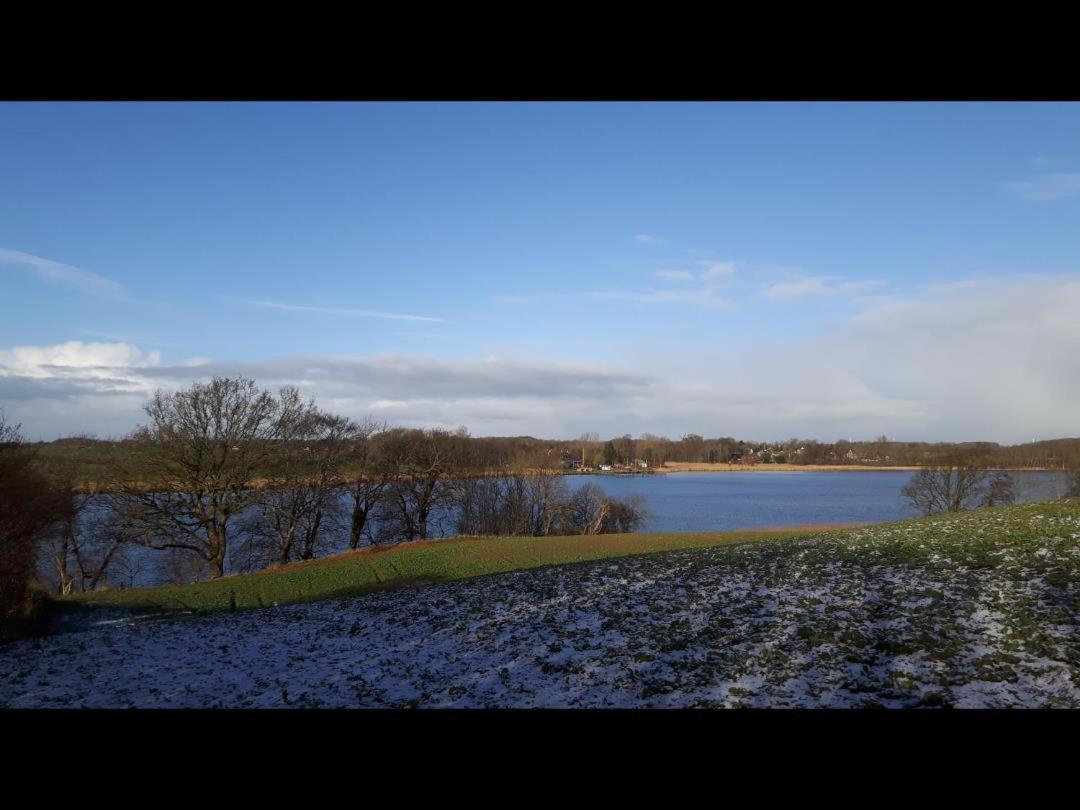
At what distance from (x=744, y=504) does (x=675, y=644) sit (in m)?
35.3

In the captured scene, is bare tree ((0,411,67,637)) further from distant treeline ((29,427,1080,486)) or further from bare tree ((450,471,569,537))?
bare tree ((450,471,569,537))

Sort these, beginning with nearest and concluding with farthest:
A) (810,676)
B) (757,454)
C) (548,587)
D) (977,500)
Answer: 1. (810,676)
2. (548,587)
3. (977,500)
4. (757,454)

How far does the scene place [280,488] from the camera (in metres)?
23.6

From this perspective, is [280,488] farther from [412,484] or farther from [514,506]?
[514,506]

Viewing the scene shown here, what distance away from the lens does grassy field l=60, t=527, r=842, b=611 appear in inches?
635

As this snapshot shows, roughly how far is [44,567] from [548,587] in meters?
24.7

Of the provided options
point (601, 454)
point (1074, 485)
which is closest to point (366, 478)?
point (601, 454)

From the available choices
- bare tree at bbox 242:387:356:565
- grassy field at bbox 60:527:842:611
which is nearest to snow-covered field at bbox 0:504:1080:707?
grassy field at bbox 60:527:842:611
